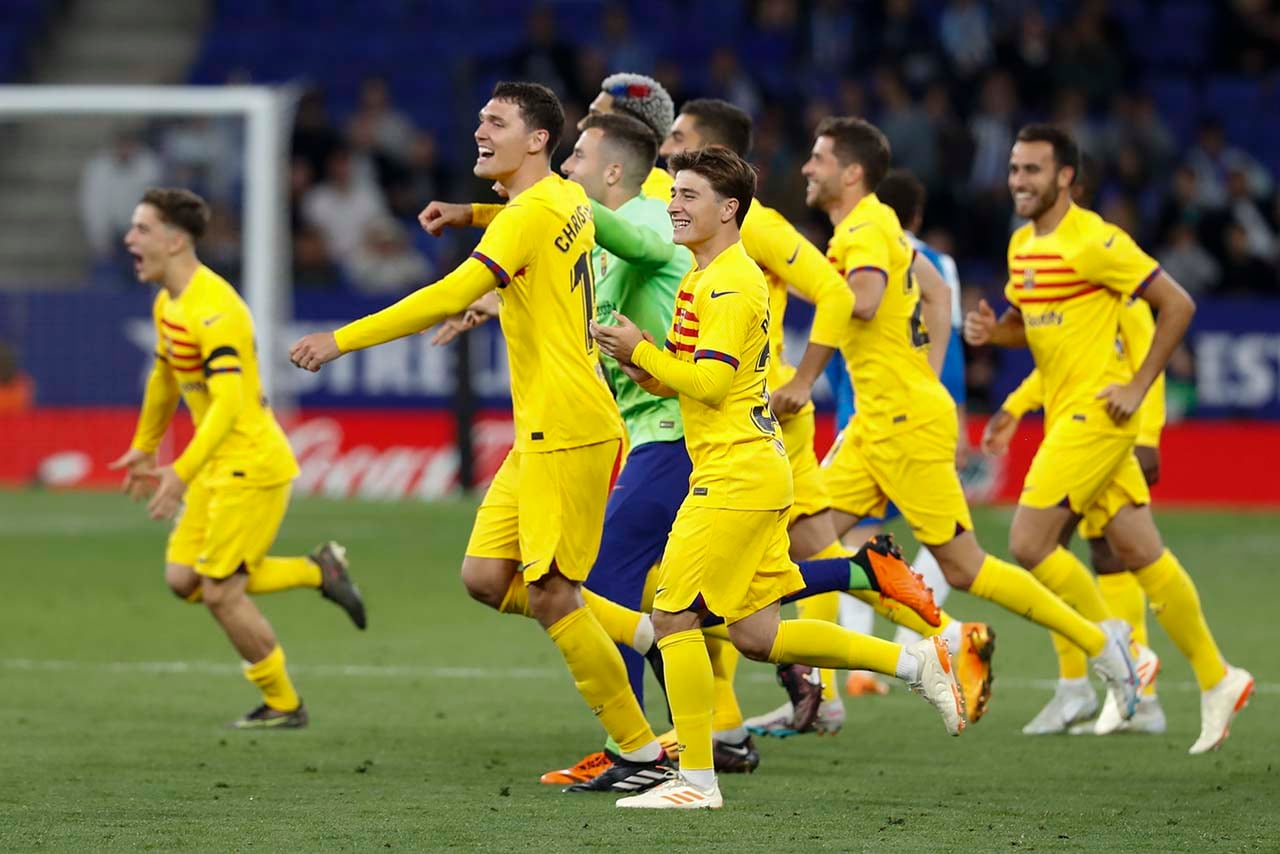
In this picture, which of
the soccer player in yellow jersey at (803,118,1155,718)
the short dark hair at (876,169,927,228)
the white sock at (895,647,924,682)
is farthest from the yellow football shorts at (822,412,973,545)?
the white sock at (895,647,924,682)

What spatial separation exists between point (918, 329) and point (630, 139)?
1.76 m

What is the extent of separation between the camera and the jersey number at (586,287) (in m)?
7.12

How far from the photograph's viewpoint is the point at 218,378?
28.4 feet

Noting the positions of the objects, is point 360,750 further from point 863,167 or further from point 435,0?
point 435,0

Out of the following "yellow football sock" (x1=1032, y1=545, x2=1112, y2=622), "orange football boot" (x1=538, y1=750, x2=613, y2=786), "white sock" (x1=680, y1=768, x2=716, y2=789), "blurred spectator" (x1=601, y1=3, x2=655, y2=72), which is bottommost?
"orange football boot" (x1=538, y1=750, x2=613, y2=786)

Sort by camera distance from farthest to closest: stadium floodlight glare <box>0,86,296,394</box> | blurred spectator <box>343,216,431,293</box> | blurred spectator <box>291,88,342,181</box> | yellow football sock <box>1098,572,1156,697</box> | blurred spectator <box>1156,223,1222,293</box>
→ blurred spectator <box>291,88,342,181</box> → blurred spectator <box>343,216,431,293</box> → blurred spectator <box>1156,223,1222,293</box> → stadium floodlight glare <box>0,86,296,394</box> → yellow football sock <box>1098,572,1156,697</box>

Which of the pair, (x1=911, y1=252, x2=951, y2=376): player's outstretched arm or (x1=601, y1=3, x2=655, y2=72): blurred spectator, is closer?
(x1=911, y1=252, x2=951, y2=376): player's outstretched arm

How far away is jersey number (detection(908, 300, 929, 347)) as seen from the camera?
8.85 meters

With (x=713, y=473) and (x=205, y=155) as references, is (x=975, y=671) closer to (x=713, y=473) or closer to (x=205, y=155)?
(x=713, y=473)

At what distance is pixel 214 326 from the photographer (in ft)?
28.6

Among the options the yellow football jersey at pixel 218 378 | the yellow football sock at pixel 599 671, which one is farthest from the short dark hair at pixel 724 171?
the yellow football jersey at pixel 218 378

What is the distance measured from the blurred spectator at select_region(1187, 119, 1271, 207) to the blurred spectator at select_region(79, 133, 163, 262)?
999 cm

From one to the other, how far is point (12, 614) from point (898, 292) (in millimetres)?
5928

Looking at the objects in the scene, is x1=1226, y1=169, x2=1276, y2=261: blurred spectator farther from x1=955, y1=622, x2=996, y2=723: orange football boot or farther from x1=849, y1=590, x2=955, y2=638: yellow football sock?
x1=955, y1=622, x2=996, y2=723: orange football boot
